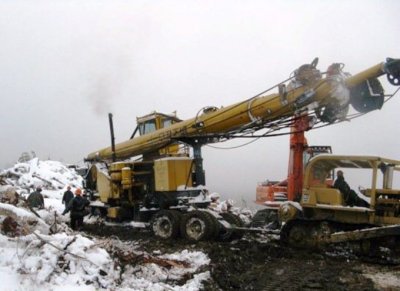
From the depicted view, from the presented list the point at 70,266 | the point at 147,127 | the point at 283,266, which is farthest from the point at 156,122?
the point at 70,266

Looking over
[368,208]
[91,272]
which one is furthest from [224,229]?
[91,272]

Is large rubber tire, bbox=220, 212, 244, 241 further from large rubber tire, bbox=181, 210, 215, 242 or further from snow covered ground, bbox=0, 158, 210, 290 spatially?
snow covered ground, bbox=0, 158, 210, 290

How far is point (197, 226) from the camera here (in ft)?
39.6

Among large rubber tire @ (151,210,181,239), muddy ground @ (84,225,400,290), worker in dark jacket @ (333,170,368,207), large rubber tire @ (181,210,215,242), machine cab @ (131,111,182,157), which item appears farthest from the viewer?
machine cab @ (131,111,182,157)

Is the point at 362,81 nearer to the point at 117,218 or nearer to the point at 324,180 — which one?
the point at 324,180

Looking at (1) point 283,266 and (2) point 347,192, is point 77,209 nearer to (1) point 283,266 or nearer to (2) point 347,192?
(1) point 283,266

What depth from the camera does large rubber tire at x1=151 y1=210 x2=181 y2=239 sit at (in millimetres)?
12523

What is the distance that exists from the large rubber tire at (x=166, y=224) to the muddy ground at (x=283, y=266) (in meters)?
0.32

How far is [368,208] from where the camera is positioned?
10.4 metres

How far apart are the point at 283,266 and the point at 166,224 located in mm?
4416

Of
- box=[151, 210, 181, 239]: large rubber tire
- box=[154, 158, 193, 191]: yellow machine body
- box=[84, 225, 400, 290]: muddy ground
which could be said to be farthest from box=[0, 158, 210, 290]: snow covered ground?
box=[154, 158, 193, 191]: yellow machine body

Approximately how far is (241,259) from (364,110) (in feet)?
13.8

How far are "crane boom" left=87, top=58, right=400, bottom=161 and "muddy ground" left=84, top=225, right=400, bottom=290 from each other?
9.99 ft

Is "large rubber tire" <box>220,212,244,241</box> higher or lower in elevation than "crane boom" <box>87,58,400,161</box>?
lower
